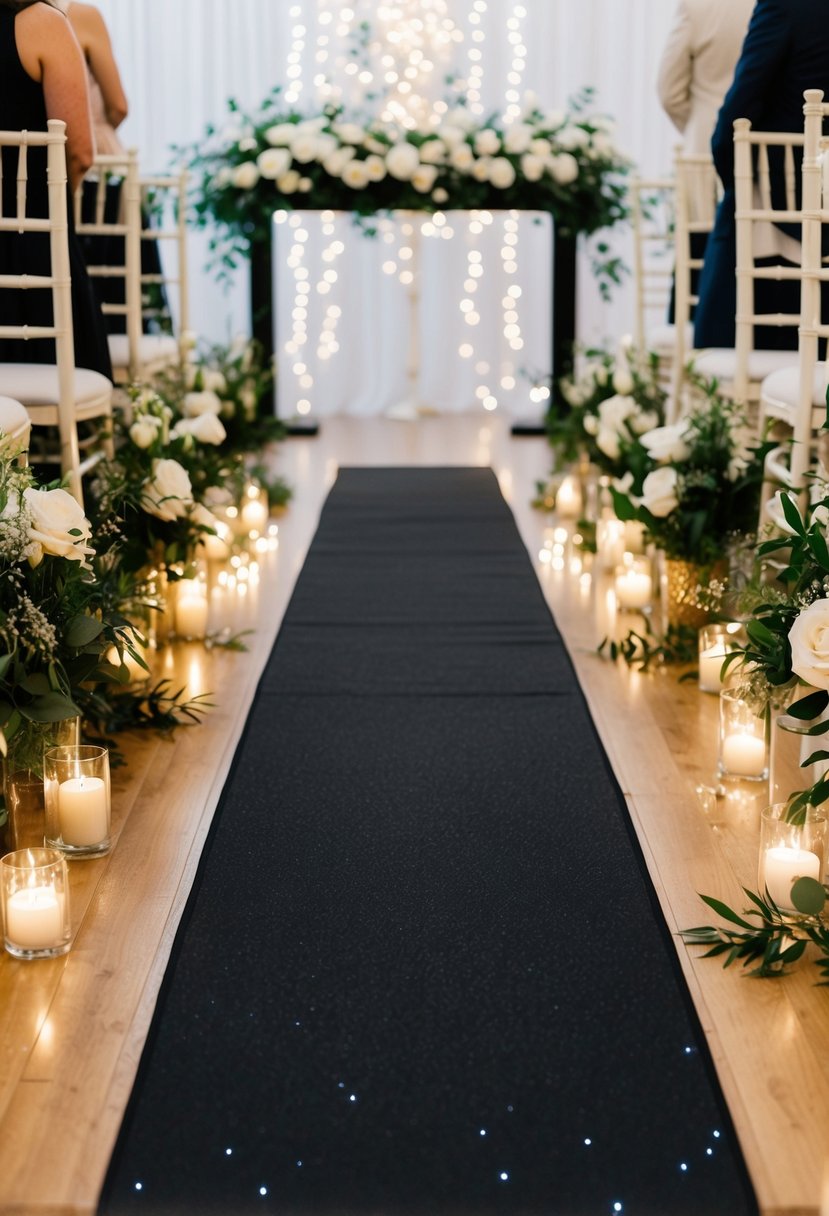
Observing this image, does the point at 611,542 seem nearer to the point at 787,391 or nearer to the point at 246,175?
the point at 787,391

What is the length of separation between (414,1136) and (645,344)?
3.96 m

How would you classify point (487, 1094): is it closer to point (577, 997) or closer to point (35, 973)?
point (577, 997)

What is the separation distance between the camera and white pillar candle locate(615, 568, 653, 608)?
138 inches

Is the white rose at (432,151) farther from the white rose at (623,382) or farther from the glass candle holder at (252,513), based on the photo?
the glass candle holder at (252,513)

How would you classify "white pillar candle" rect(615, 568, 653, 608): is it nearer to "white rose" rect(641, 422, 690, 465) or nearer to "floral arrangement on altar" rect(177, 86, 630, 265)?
"white rose" rect(641, 422, 690, 465)

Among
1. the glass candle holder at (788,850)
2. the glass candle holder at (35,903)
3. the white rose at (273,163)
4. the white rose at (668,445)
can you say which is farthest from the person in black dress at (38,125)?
the white rose at (273,163)

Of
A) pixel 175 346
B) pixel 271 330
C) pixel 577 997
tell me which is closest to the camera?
pixel 577 997

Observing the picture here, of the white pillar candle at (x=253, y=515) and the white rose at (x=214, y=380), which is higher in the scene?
the white rose at (x=214, y=380)

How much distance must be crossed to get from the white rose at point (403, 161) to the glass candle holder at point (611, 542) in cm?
256

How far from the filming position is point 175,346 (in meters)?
4.49

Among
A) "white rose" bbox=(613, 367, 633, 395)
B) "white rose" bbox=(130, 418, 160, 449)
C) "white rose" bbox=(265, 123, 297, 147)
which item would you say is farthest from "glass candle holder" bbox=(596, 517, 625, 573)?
"white rose" bbox=(265, 123, 297, 147)

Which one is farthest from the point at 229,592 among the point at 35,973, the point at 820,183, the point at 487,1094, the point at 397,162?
the point at 397,162

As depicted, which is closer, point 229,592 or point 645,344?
point 229,592

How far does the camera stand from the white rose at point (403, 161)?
605 cm
